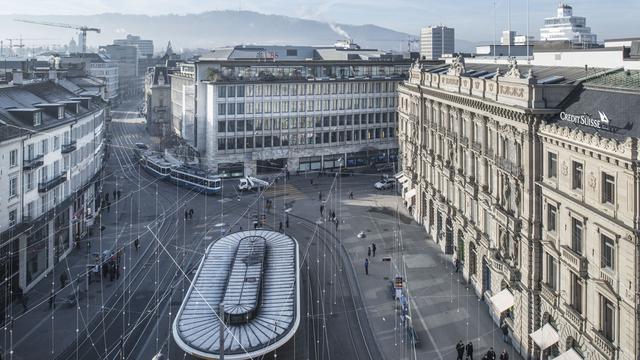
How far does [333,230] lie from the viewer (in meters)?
69.8

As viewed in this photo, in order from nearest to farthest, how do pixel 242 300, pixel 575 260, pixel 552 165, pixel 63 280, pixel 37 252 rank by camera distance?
pixel 575 260
pixel 552 165
pixel 242 300
pixel 63 280
pixel 37 252

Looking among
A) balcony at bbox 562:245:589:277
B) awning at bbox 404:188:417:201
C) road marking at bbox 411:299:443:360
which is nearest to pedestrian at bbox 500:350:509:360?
road marking at bbox 411:299:443:360

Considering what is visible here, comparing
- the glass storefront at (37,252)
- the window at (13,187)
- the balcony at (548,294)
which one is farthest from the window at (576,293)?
the glass storefront at (37,252)

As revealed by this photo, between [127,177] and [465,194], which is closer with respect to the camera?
[465,194]

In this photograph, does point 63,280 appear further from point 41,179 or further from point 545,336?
point 545,336

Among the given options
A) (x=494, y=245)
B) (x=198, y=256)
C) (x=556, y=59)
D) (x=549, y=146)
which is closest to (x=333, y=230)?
(x=198, y=256)

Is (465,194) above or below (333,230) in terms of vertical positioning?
above

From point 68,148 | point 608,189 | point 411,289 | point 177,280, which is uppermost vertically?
point 68,148

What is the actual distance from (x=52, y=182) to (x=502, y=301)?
4248 centimetres

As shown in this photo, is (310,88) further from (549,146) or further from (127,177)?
(549,146)

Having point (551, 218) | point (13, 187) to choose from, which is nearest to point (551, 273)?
point (551, 218)

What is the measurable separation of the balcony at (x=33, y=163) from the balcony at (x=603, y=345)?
45932 mm

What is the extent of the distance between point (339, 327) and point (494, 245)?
14419 millimetres

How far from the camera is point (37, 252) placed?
5156 cm
